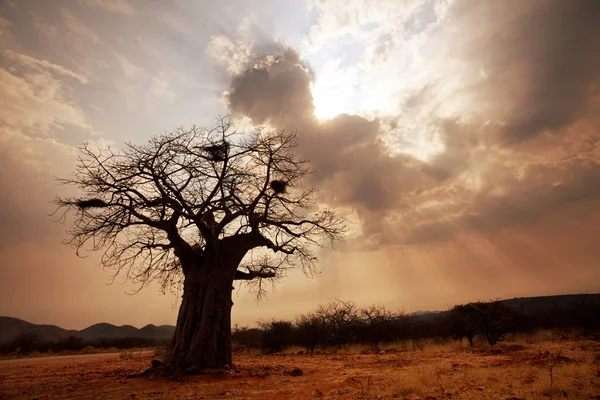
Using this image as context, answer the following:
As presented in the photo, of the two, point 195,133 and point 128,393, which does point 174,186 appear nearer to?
point 195,133

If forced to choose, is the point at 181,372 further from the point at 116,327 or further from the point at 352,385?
the point at 116,327

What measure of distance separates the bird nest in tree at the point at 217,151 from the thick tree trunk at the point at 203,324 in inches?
120

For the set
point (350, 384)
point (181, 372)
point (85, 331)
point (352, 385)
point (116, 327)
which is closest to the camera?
point (352, 385)

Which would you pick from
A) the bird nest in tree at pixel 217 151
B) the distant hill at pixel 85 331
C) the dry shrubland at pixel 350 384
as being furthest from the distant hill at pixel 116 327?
the bird nest in tree at pixel 217 151

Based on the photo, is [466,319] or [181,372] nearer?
[181,372]

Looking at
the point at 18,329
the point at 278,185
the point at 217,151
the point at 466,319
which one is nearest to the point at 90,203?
the point at 217,151

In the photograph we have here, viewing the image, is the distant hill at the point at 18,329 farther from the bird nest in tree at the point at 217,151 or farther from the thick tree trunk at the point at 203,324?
the bird nest in tree at the point at 217,151

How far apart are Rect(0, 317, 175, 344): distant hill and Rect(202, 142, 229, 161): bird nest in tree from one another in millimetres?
47474

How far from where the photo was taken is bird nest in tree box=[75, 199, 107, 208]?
745 centimetres

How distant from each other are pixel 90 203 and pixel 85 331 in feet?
301

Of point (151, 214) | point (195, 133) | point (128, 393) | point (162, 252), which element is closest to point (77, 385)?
point (128, 393)

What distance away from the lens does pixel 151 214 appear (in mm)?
8688

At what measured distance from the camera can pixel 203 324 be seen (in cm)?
792

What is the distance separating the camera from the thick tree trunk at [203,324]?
7660 mm
